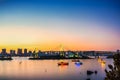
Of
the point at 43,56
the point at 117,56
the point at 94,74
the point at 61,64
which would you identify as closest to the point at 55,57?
the point at 43,56

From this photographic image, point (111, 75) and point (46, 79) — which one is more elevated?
point (111, 75)

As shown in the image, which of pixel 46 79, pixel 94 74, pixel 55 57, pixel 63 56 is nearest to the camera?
pixel 46 79

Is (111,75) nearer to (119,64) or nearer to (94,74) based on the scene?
(119,64)

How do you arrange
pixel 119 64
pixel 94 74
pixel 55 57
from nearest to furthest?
pixel 119 64 < pixel 94 74 < pixel 55 57

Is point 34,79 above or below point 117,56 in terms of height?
below

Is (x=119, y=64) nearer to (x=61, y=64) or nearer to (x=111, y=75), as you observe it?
(x=111, y=75)

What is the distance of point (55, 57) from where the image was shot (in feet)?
288

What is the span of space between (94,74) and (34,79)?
272 inches

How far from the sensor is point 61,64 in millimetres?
44375

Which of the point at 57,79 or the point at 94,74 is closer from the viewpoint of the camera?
the point at 57,79

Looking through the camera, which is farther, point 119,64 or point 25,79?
point 25,79

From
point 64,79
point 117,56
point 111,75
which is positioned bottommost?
point 64,79

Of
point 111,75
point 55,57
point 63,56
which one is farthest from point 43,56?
point 111,75

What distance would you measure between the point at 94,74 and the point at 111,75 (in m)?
24.1
